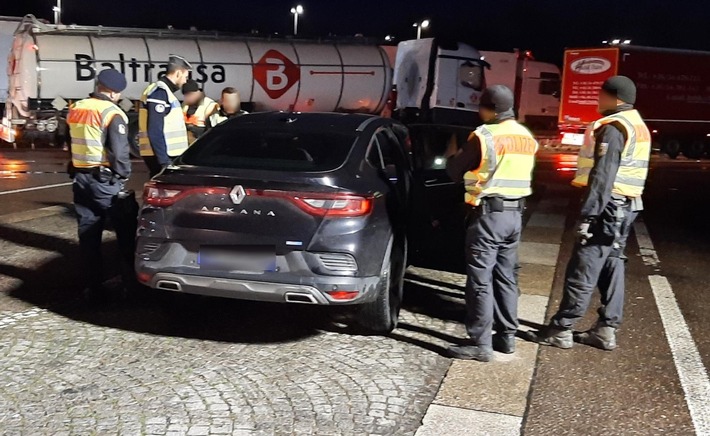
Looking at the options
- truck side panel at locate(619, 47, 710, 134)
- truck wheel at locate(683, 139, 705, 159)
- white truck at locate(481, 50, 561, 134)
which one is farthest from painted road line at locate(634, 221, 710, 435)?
white truck at locate(481, 50, 561, 134)

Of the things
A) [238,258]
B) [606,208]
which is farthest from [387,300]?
[606,208]

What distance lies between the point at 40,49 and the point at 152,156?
Answer: 40.4 feet

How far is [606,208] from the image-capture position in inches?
202

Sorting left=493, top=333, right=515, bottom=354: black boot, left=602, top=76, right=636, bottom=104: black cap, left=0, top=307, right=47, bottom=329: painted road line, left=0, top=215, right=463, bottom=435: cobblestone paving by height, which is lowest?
left=0, top=307, right=47, bottom=329: painted road line

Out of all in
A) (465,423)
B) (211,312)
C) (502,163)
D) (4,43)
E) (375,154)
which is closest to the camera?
(465,423)

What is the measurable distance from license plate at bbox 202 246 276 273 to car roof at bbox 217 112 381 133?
Result: 4.01ft

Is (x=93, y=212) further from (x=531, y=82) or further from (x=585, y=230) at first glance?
(x=531, y=82)

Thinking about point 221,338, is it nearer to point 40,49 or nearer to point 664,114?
point 40,49

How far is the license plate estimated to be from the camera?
469 cm

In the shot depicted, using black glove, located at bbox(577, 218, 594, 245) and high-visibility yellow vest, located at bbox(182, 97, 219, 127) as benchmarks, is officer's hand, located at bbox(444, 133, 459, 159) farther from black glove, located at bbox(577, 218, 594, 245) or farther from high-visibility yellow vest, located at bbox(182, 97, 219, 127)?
high-visibility yellow vest, located at bbox(182, 97, 219, 127)

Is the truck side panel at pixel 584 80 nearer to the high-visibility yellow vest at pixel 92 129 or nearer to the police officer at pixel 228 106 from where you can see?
the police officer at pixel 228 106

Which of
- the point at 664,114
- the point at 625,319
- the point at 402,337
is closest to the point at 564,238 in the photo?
the point at 625,319

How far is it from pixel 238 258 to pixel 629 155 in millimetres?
2613

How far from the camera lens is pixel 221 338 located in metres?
5.26
